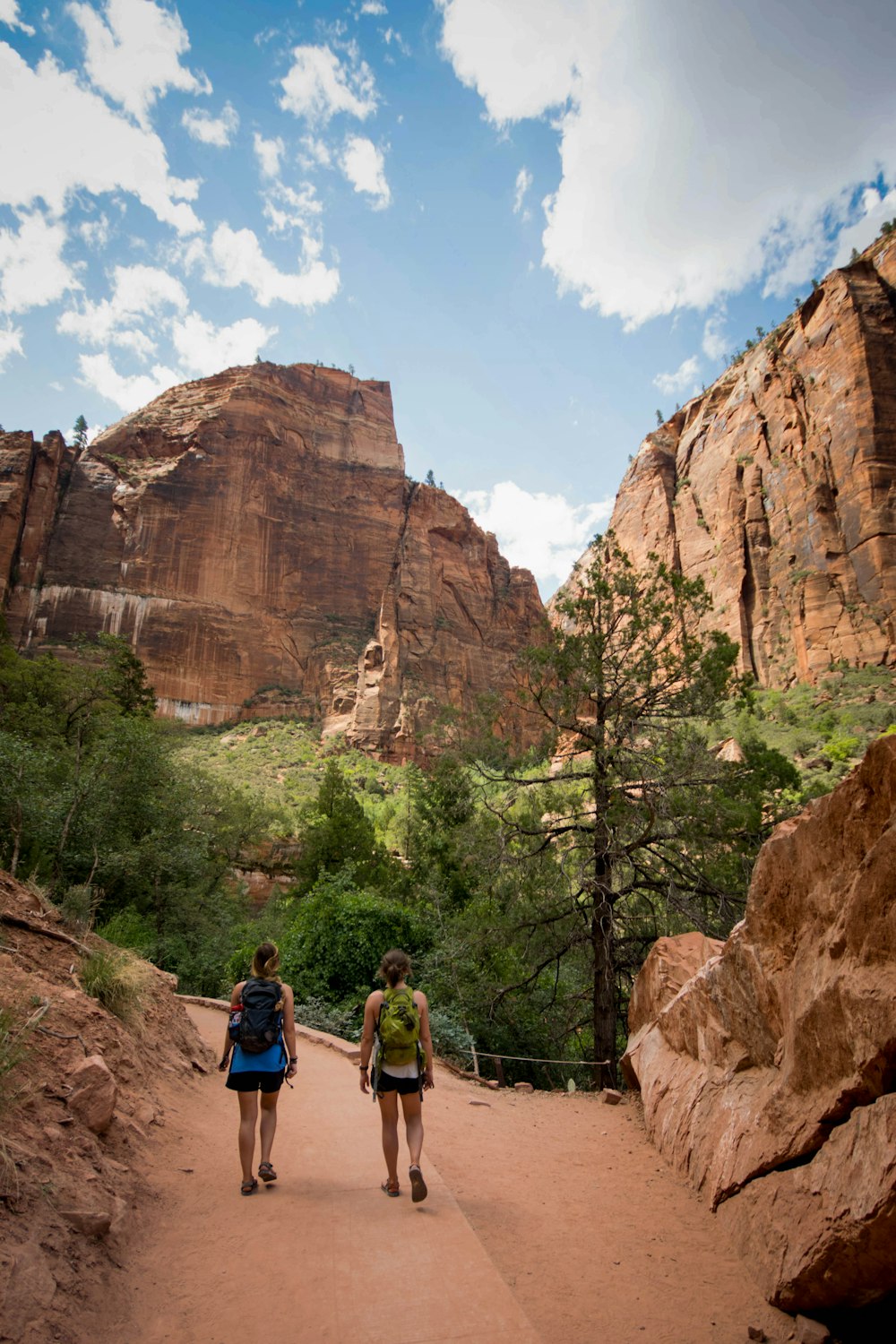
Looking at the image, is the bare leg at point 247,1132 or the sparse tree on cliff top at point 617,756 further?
the sparse tree on cliff top at point 617,756

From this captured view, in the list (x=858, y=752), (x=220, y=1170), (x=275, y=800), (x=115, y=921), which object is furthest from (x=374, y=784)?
(x=220, y=1170)

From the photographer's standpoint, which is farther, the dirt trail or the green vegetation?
the green vegetation

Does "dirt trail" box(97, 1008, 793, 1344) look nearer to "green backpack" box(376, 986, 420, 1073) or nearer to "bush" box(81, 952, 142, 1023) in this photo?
"green backpack" box(376, 986, 420, 1073)

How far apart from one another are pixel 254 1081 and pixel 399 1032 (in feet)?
3.02

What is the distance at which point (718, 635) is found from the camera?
35.6ft

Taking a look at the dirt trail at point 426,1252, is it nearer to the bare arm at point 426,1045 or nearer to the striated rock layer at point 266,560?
the bare arm at point 426,1045

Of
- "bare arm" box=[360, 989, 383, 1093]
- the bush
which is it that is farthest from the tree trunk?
the bush

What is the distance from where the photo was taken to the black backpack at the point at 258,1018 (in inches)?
159

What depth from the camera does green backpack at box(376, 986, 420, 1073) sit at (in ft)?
13.2

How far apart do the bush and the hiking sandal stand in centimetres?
315

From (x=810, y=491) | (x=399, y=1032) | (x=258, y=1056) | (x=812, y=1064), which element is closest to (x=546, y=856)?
(x=399, y=1032)

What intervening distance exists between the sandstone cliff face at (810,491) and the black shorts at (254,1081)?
33683 mm

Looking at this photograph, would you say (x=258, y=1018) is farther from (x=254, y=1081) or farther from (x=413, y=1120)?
(x=413, y=1120)

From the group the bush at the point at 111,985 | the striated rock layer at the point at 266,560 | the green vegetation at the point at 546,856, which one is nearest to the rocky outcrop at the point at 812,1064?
the green vegetation at the point at 546,856
